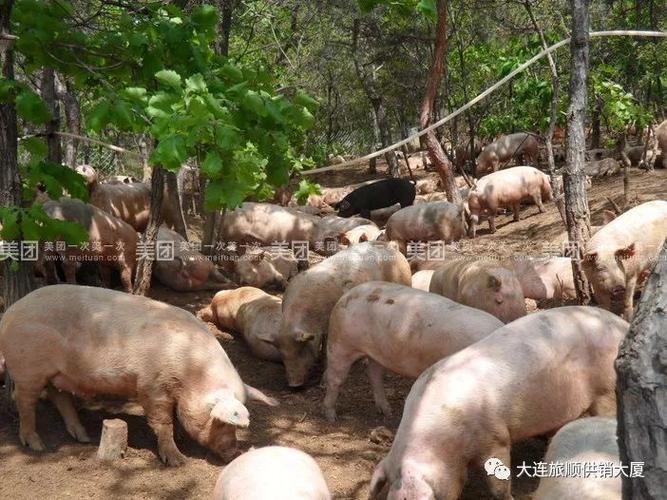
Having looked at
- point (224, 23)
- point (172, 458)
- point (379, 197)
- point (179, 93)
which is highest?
point (224, 23)

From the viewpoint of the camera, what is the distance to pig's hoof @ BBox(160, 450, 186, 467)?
5387mm

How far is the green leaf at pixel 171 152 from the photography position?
399 cm

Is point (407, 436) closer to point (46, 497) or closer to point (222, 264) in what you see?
point (46, 497)

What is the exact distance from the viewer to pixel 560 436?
3.70 meters

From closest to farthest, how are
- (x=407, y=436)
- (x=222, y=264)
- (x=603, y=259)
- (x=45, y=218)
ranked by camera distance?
(x=407, y=436) → (x=45, y=218) → (x=603, y=259) → (x=222, y=264)

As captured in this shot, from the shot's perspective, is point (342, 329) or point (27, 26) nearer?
point (27, 26)

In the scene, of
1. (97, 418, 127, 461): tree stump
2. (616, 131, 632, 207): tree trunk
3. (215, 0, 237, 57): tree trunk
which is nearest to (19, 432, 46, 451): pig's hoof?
(97, 418, 127, 461): tree stump

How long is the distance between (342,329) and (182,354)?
160 centimetres

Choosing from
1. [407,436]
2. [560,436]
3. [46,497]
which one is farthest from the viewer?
[46,497]

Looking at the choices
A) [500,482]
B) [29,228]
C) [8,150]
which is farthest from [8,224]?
[500,482]

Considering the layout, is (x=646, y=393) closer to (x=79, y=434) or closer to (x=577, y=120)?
(x=79, y=434)

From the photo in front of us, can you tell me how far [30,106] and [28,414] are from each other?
7.35 feet

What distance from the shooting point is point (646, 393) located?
170 centimetres

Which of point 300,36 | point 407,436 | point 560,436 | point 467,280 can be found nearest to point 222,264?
point 467,280
